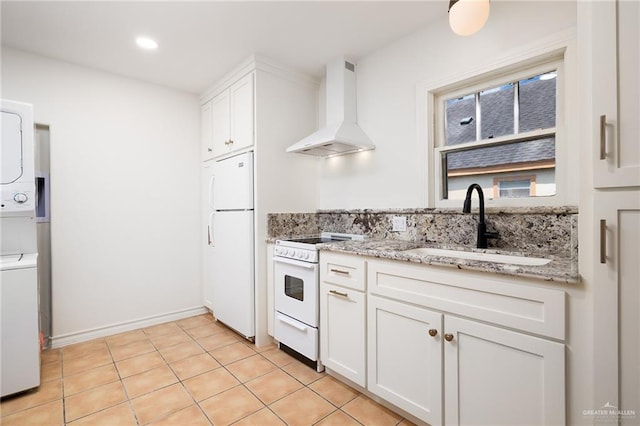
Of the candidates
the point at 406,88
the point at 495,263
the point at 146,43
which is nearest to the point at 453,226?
the point at 495,263

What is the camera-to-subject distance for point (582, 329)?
109 cm

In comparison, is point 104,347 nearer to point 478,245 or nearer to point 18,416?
point 18,416

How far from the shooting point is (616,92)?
101cm

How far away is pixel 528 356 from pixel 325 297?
1.19 m

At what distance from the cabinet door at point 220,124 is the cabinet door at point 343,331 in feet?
5.98

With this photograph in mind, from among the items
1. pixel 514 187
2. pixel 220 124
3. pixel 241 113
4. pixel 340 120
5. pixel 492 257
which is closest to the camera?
pixel 492 257

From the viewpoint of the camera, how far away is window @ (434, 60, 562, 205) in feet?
5.85

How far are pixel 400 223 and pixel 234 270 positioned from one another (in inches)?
61.7

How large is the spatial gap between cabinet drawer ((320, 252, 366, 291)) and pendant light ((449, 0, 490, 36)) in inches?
53.0

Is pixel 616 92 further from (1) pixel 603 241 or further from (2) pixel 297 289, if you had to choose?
(2) pixel 297 289

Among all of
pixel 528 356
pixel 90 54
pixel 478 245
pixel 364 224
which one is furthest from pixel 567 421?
pixel 90 54

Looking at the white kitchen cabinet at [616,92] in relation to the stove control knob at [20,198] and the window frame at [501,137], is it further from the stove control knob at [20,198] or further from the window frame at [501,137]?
the stove control knob at [20,198]

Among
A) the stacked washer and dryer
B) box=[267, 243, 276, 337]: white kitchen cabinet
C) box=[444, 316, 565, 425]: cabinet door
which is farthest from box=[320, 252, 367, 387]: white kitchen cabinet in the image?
the stacked washer and dryer

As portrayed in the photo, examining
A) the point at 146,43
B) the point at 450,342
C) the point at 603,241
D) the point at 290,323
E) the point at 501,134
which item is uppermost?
the point at 146,43
